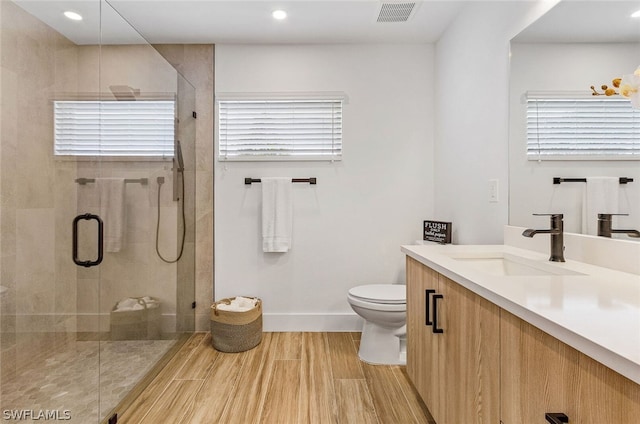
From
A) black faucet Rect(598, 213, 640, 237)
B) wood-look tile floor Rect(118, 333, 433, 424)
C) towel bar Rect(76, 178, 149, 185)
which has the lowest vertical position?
wood-look tile floor Rect(118, 333, 433, 424)

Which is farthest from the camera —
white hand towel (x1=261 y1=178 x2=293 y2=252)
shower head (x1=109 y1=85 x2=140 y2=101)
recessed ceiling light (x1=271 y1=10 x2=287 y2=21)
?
white hand towel (x1=261 y1=178 x2=293 y2=252)

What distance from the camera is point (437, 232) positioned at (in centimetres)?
252

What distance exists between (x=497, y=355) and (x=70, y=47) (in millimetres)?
2022

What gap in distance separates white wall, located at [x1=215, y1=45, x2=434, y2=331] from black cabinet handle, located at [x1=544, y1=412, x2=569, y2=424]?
2143 mm

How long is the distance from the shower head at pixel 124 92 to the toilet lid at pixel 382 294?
1.78 m

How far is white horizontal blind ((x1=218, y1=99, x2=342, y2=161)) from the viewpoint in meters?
2.82

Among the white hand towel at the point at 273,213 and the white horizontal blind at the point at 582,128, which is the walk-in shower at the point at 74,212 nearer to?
the white hand towel at the point at 273,213

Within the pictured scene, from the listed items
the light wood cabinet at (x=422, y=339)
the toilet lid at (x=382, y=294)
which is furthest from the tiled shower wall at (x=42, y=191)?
the light wood cabinet at (x=422, y=339)

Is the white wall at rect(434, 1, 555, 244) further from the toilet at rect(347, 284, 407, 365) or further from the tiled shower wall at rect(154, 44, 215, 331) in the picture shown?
the tiled shower wall at rect(154, 44, 215, 331)

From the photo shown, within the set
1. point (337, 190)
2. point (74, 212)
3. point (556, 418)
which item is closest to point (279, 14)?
point (337, 190)

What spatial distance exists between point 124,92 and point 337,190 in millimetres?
1629

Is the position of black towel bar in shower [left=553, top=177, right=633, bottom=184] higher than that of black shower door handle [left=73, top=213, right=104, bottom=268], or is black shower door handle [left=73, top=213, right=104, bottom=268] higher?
black towel bar in shower [left=553, top=177, right=633, bottom=184]

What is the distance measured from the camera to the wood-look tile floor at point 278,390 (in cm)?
169

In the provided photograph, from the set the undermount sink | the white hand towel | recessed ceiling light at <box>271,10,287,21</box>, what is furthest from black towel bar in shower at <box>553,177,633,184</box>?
recessed ceiling light at <box>271,10,287,21</box>
